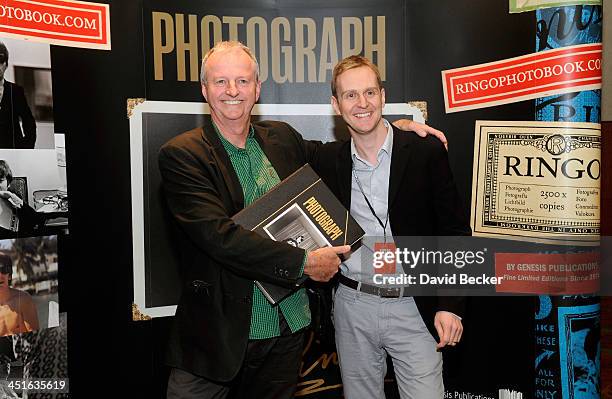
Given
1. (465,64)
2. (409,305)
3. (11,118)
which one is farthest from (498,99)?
(11,118)

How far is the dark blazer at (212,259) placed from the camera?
2.03 meters

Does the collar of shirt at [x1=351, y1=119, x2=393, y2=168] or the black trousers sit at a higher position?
the collar of shirt at [x1=351, y1=119, x2=393, y2=168]

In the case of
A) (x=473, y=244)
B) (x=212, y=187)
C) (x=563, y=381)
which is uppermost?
(x=212, y=187)

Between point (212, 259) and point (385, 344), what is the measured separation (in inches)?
27.3

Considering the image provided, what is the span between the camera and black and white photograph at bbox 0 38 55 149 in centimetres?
263

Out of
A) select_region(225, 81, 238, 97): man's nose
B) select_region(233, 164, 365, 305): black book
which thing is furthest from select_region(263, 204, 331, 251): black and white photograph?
select_region(225, 81, 238, 97): man's nose

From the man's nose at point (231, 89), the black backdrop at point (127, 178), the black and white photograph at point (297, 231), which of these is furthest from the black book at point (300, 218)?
the black backdrop at point (127, 178)

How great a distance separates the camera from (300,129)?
3.21m

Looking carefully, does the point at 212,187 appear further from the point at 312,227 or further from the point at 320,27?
the point at 320,27

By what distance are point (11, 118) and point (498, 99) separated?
2175 mm

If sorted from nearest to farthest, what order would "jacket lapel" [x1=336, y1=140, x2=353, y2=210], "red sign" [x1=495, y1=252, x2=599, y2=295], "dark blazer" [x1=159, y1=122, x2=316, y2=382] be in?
1. "dark blazer" [x1=159, y1=122, x2=316, y2=382]
2. "jacket lapel" [x1=336, y1=140, x2=353, y2=210]
3. "red sign" [x1=495, y1=252, x2=599, y2=295]

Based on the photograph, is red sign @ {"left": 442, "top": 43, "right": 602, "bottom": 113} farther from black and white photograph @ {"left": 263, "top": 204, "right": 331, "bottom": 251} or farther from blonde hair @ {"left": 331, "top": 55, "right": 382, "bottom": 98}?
black and white photograph @ {"left": 263, "top": 204, "right": 331, "bottom": 251}

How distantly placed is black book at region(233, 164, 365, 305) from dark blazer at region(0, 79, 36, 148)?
118 cm

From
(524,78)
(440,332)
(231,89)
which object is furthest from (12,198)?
(524,78)
